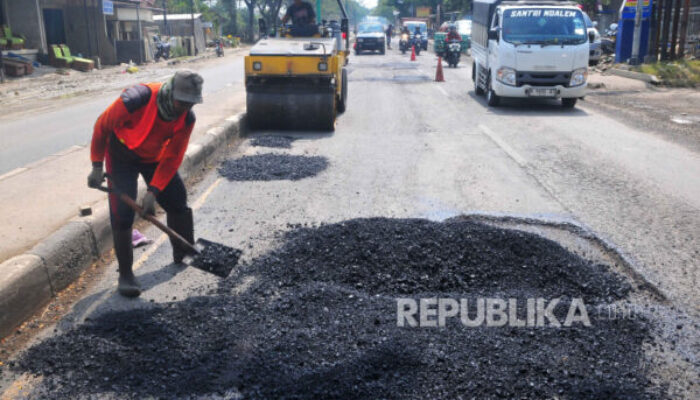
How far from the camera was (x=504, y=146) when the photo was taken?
9.70 metres

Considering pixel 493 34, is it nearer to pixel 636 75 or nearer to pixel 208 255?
pixel 636 75

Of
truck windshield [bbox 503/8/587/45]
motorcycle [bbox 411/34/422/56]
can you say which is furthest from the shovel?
motorcycle [bbox 411/34/422/56]

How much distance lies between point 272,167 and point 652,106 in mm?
10579

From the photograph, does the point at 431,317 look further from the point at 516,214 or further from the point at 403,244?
the point at 516,214

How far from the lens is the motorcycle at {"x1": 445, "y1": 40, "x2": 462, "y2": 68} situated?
87.8 feet

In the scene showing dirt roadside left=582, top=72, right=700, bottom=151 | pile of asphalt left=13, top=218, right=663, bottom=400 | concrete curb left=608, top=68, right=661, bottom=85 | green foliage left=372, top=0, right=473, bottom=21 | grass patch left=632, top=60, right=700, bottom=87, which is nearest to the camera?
pile of asphalt left=13, top=218, right=663, bottom=400

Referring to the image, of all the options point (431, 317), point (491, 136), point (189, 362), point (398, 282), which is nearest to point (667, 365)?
point (431, 317)

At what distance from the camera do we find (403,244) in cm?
500

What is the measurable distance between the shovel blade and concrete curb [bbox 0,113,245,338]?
920mm

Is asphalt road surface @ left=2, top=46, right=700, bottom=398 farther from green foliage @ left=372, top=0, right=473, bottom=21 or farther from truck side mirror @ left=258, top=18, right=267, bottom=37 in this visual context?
green foliage @ left=372, top=0, right=473, bottom=21

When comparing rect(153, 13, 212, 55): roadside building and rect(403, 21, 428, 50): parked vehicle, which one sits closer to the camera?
rect(403, 21, 428, 50): parked vehicle

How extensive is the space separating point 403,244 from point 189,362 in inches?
82.8

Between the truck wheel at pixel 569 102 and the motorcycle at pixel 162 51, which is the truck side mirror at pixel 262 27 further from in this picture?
the motorcycle at pixel 162 51

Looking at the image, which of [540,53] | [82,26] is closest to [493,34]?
[540,53]
